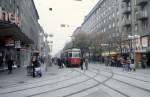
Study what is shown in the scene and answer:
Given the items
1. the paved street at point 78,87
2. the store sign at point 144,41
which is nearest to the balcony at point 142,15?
the store sign at point 144,41

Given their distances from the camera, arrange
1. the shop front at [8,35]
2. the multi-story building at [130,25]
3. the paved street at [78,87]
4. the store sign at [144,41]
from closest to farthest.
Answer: the paved street at [78,87] < the shop front at [8,35] < the store sign at [144,41] < the multi-story building at [130,25]

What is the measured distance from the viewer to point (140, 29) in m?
62.3

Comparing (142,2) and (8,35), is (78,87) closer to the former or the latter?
(8,35)

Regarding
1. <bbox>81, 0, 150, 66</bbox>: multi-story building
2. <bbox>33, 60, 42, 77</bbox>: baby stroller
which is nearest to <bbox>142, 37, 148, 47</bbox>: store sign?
<bbox>81, 0, 150, 66</bbox>: multi-story building

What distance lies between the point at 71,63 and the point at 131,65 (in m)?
14.2

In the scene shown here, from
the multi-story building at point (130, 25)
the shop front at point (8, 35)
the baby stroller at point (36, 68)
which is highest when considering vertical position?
the multi-story building at point (130, 25)

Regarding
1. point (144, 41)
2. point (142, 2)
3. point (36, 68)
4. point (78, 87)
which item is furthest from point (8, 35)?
point (142, 2)

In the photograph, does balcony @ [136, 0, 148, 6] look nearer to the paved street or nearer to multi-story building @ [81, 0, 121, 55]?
multi-story building @ [81, 0, 121, 55]

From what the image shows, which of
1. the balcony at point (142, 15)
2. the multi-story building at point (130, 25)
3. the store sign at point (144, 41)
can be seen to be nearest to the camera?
the store sign at point (144, 41)

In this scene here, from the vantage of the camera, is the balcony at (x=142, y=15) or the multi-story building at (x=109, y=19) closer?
the balcony at (x=142, y=15)

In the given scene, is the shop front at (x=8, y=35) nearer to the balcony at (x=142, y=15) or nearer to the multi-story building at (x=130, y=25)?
the multi-story building at (x=130, y=25)

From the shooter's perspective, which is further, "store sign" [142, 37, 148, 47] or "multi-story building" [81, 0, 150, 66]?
"multi-story building" [81, 0, 150, 66]

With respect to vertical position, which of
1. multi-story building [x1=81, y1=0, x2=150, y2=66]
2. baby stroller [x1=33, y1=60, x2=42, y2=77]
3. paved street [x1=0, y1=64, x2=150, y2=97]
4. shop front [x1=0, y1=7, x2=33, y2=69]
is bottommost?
paved street [x1=0, y1=64, x2=150, y2=97]

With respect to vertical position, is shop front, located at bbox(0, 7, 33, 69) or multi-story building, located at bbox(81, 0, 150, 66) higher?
multi-story building, located at bbox(81, 0, 150, 66)
